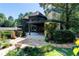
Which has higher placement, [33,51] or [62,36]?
[62,36]

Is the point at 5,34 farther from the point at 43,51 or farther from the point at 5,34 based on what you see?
the point at 43,51

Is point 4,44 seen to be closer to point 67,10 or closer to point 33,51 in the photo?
point 33,51

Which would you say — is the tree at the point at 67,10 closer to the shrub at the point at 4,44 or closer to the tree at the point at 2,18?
the tree at the point at 2,18

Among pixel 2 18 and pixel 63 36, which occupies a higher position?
pixel 2 18

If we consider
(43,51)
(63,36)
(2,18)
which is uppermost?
(2,18)

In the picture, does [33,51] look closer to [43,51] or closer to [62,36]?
[43,51]

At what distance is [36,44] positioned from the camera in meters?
2.43

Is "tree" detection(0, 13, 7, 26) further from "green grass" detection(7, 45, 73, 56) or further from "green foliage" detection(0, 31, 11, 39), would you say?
"green grass" detection(7, 45, 73, 56)

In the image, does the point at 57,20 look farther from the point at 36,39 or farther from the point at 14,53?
the point at 14,53

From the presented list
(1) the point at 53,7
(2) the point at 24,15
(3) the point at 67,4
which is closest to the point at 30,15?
(2) the point at 24,15

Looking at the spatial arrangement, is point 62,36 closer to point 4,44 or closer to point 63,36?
point 63,36

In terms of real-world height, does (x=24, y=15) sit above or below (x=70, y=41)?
above

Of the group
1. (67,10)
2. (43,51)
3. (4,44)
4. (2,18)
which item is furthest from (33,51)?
(67,10)

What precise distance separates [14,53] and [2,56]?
141 millimetres
